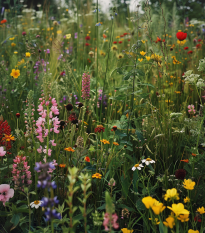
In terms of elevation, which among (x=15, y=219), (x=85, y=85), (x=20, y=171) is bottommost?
(x=15, y=219)

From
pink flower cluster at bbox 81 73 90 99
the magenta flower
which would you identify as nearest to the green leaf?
the magenta flower

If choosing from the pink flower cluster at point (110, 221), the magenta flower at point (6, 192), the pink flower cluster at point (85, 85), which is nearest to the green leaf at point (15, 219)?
the magenta flower at point (6, 192)

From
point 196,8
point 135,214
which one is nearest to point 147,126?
point 135,214

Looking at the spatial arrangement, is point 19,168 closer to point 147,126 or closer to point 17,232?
point 17,232

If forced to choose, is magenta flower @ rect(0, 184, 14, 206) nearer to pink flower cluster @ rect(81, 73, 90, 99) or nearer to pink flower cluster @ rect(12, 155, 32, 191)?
pink flower cluster @ rect(12, 155, 32, 191)

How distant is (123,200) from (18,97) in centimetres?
156

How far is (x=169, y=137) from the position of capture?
1.54 metres

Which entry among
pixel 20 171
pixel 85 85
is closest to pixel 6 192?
pixel 20 171

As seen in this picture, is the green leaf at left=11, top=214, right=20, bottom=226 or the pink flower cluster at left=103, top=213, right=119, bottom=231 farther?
the green leaf at left=11, top=214, right=20, bottom=226

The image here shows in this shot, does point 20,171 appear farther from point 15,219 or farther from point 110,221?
point 110,221

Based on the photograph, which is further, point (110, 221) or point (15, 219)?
point (15, 219)

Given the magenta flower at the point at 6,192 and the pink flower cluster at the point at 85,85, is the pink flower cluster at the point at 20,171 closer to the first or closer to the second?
the magenta flower at the point at 6,192

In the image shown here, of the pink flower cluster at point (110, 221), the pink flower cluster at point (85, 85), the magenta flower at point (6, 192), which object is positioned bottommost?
the magenta flower at point (6, 192)

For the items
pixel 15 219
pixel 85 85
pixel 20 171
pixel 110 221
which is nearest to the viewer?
pixel 110 221
